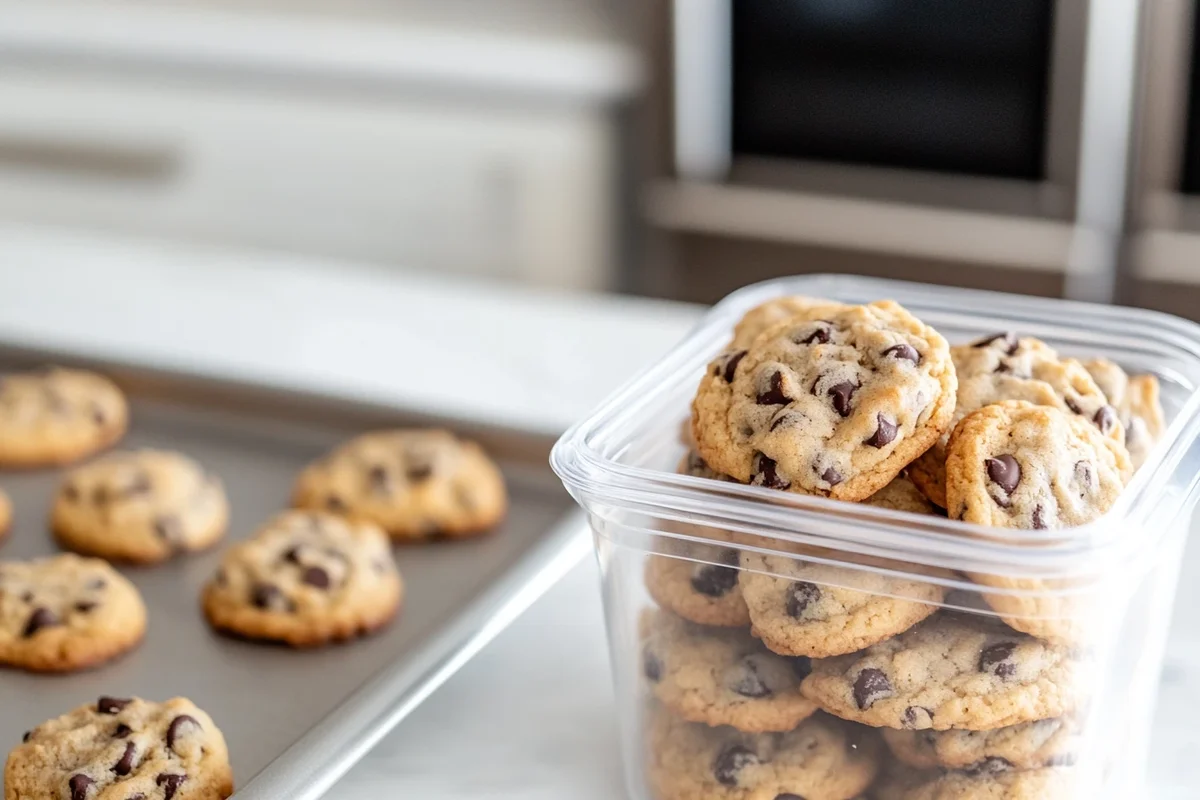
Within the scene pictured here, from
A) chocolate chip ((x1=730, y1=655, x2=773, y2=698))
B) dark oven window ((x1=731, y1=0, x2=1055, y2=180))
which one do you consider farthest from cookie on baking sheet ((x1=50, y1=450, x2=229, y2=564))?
dark oven window ((x1=731, y1=0, x2=1055, y2=180))

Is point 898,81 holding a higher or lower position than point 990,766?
higher

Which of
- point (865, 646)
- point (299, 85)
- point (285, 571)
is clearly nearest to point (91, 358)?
point (285, 571)

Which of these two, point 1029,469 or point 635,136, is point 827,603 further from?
point 635,136

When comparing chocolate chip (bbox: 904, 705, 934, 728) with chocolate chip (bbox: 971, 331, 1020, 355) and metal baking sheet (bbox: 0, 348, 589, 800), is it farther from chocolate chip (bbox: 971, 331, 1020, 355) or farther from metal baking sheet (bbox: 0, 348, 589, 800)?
metal baking sheet (bbox: 0, 348, 589, 800)

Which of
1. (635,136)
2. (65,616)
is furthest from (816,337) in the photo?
(635,136)

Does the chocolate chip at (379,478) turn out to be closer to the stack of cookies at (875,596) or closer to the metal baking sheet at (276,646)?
the metal baking sheet at (276,646)

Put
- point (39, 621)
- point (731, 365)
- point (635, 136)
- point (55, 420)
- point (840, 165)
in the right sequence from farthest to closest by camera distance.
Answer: point (635, 136), point (840, 165), point (55, 420), point (39, 621), point (731, 365)

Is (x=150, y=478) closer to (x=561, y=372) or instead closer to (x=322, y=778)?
(x=561, y=372)
